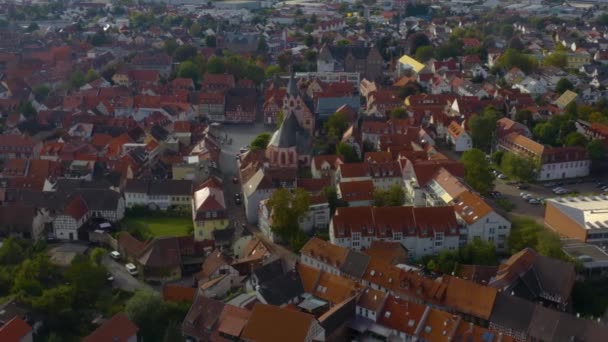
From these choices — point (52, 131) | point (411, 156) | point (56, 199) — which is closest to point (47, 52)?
point (52, 131)

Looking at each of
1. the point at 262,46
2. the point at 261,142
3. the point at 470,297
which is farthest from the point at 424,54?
the point at 470,297

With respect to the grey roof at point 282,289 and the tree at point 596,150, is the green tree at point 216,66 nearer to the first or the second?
the tree at point 596,150

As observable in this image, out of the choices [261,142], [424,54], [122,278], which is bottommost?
[424,54]

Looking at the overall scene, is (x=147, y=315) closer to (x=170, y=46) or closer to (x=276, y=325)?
(x=276, y=325)

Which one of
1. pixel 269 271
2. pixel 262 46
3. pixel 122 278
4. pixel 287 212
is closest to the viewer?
pixel 269 271

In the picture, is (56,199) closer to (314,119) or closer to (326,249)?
(326,249)

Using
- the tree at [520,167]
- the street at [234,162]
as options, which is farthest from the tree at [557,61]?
the tree at [520,167]

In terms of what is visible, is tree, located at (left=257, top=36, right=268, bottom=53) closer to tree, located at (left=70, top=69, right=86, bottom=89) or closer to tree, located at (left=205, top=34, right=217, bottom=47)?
tree, located at (left=205, top=34, right=217, bottom=47)
